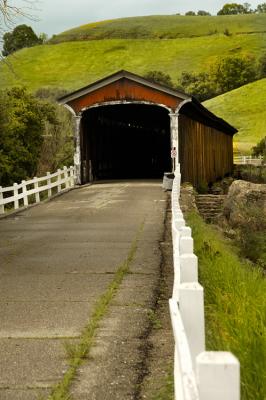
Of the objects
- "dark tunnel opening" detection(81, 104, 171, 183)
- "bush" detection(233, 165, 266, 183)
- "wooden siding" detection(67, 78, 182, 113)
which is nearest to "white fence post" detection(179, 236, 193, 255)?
"wooden siding" detection(67, 78, 182, 113)

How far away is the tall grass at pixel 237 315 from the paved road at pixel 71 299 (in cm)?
68

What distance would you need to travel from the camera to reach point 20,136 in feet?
122

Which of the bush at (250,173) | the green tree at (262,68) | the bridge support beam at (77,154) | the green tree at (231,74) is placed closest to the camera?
the bridge support beam at (77,154)

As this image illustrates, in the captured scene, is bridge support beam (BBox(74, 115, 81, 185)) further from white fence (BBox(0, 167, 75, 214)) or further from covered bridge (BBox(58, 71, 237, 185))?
white fence (BBox(0, 167, 75, 214))

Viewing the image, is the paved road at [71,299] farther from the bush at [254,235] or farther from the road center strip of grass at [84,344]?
the bush at [254,235]

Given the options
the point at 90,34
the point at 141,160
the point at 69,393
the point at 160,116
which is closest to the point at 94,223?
the point at 69,393

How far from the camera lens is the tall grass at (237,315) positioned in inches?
156

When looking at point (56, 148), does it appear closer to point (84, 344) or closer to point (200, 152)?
point (200, 152)

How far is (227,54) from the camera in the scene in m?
152

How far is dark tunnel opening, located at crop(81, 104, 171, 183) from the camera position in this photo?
32.0m

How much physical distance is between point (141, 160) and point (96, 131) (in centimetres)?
841

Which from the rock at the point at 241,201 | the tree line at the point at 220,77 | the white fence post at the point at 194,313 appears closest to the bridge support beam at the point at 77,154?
the rock at the point at 241,201

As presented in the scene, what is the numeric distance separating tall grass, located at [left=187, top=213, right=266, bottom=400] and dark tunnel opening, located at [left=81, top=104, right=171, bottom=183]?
71.5 ft

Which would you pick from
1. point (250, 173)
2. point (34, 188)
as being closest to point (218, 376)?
point (34, 188)
